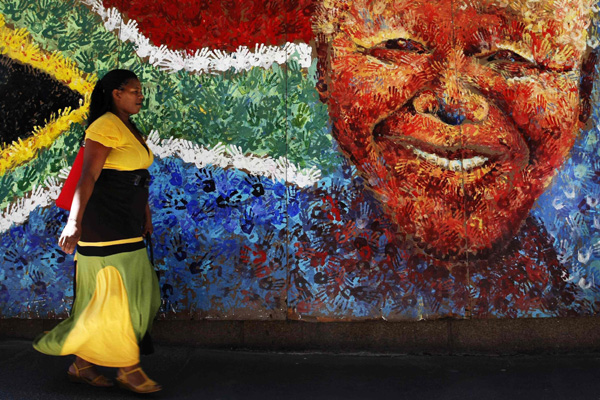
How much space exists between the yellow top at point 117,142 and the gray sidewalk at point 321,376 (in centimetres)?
128

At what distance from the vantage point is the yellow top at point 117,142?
9.77 ft

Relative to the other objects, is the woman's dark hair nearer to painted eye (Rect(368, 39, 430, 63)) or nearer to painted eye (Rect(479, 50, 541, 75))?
painted eye (Rect(368, 39, 430, 63))

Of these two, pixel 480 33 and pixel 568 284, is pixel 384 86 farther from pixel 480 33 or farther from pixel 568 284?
pixel 568 284

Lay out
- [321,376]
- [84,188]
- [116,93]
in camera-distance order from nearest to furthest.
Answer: [84,188]
[116,93]
[321,376]

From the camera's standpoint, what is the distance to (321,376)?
349 cm

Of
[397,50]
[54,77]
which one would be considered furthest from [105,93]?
[397,50]

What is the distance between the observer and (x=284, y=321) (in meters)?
3.97

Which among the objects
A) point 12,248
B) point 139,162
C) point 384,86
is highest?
point 384,86

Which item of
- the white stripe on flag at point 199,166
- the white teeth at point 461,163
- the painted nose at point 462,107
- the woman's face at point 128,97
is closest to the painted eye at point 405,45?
the painted nose at point 462,107

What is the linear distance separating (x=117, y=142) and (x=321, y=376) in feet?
6.08

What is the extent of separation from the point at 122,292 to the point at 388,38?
242cm

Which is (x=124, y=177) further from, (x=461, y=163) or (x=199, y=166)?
(x=461, y=163)

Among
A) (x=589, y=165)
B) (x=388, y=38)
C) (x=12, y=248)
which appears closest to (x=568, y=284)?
(x=589, y=165)

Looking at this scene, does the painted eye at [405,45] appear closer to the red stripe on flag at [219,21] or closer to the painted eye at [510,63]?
the painted eye at [510,63]
